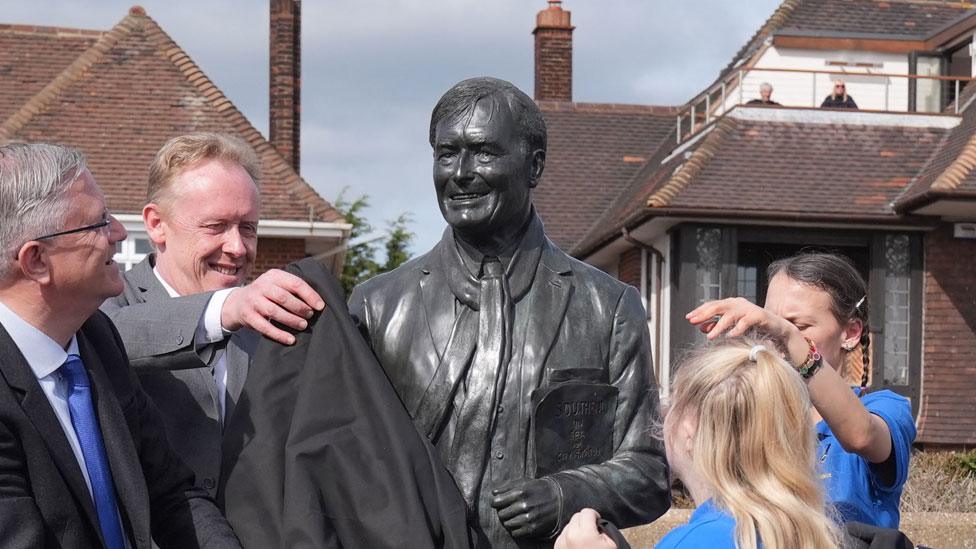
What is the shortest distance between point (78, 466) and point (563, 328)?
121cm

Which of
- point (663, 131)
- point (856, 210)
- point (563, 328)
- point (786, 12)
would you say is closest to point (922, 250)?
point (856, 210)

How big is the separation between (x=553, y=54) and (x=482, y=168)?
25.0 meters

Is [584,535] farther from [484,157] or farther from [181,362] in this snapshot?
[181,362]

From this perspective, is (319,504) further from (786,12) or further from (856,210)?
(786,12)

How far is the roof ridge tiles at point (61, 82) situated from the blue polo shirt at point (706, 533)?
1660 centimetres

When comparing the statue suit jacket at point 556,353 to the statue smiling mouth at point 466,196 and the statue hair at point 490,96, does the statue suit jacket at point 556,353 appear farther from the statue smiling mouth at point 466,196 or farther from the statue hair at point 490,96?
the statue hair at point 490,96

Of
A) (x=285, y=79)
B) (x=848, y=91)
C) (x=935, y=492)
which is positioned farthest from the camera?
(x=285, y=79)

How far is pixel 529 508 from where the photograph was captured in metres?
3.07

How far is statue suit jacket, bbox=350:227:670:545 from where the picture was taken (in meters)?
3.22

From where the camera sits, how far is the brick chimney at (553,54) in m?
27.6

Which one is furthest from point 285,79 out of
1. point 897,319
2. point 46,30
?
point 897,319

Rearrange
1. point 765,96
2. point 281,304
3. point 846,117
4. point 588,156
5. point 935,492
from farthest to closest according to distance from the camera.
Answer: point 588,156 → point 765,96 → point 846,117 → point 935,492 → point 281,304

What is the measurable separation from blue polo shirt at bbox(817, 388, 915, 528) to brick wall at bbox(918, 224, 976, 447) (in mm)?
15733

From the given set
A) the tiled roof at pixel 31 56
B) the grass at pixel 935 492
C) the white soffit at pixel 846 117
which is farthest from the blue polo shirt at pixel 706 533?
the tiled roof at pixel 31 56
